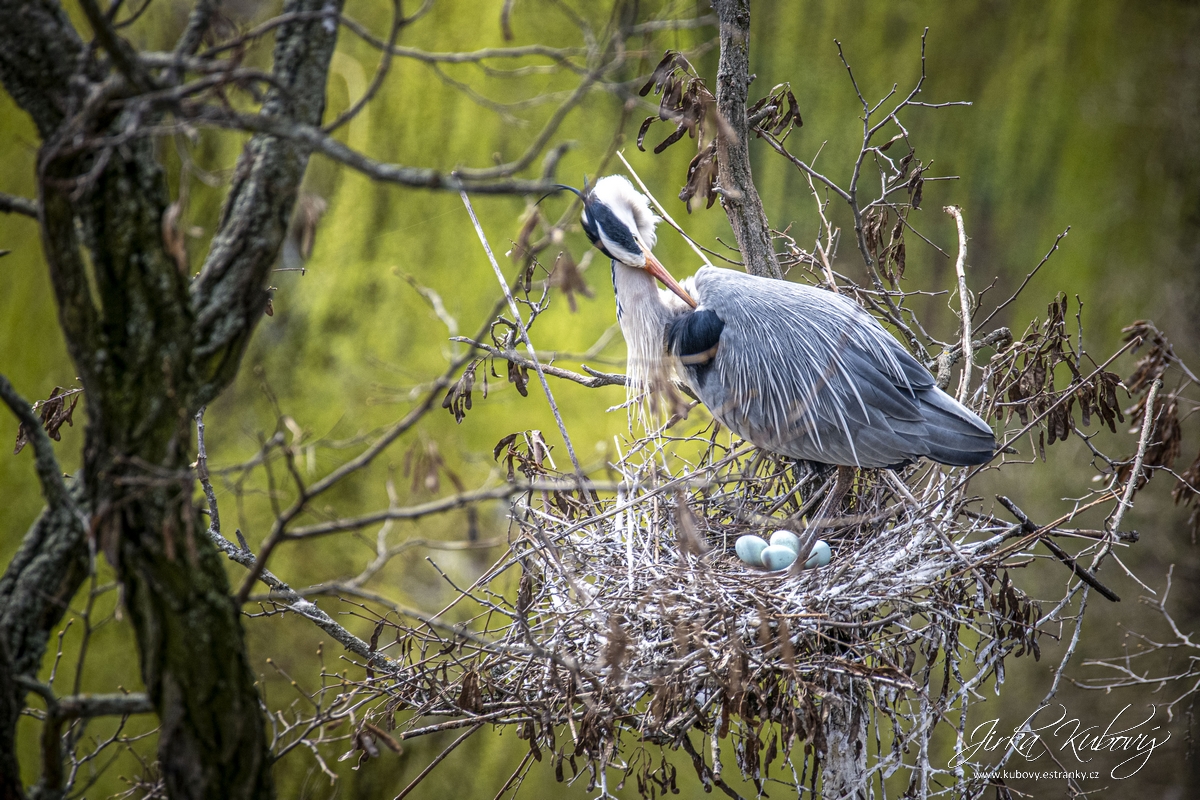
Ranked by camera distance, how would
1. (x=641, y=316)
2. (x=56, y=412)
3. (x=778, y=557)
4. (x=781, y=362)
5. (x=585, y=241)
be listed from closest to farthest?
(x=56, y=412) → (x=778, y=557) → (x=781, y=362) → (x=641, y=316) → (x=585, y=241)

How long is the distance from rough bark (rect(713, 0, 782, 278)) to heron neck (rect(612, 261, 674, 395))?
0.44 metres

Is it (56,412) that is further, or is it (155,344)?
(56,412)

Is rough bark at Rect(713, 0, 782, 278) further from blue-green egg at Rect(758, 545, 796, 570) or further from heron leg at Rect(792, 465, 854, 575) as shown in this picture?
blue-green egg at Rect(758, 545, 796, 570)

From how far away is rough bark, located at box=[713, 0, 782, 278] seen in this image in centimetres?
249

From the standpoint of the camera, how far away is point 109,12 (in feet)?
3.67

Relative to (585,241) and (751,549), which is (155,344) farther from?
(585,241)

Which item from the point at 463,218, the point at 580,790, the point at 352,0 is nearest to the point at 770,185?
the point at 463,218

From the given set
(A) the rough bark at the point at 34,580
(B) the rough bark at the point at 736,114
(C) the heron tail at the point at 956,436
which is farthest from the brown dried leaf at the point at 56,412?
(C) the heron tail at the point at 956,436

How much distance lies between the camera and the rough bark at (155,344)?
47.1 inches

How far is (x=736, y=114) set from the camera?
2.57 meters

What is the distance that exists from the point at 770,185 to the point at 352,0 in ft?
7.67

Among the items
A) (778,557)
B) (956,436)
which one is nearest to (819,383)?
(956,436)

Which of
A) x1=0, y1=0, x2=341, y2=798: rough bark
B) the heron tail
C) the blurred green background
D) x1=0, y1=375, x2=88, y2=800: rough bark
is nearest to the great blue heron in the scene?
the heron tail

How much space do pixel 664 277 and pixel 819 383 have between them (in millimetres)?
646
